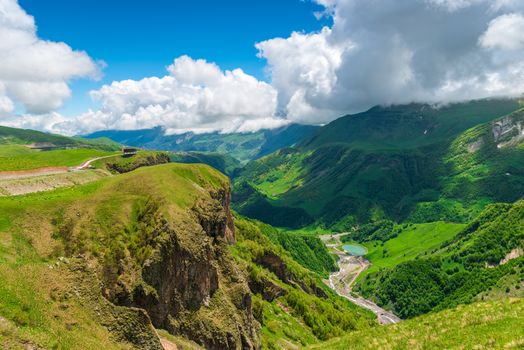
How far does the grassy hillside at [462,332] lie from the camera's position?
26000 mm

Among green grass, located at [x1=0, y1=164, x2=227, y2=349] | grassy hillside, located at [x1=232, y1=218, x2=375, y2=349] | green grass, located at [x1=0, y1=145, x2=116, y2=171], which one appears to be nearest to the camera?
green grass, located at [x1=0, y1=164, x2=227, y2=349]

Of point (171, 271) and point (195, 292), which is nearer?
point (171, 271)

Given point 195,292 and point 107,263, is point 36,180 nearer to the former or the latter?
point 107,263

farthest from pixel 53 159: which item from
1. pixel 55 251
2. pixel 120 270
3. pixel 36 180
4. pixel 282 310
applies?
pixel 120 270

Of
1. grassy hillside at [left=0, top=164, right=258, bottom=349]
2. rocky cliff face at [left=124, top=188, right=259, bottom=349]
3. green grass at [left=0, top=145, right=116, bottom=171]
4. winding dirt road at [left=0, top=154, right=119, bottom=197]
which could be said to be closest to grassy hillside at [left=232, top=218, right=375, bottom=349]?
rocky cliff face at [left=124, top=188, right=259, bottom=349]

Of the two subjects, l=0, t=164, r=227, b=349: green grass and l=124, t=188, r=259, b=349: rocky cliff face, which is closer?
l=0, t=164, r=227, b=349: green grass

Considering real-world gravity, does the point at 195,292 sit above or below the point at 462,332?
below

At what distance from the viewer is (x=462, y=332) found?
99.6ft

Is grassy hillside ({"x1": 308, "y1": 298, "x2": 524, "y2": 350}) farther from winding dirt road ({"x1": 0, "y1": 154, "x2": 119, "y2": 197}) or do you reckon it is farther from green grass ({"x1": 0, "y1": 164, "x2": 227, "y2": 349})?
winding dirt road ({"x1": 0, "y1": 154, "x2": 119, "y2": 197})

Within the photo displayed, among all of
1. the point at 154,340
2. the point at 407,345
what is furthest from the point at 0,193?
the point at 407,345

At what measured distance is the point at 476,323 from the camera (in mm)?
31719

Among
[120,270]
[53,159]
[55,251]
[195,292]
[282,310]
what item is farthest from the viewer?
[53,159]

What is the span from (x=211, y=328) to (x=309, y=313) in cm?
7267

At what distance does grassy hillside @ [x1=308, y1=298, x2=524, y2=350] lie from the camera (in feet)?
85.3
